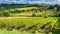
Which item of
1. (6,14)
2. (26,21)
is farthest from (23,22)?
(6,14)

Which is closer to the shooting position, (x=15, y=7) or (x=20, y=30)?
(x=20, y=30)

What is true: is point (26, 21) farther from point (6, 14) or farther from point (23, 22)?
point (6, 14)

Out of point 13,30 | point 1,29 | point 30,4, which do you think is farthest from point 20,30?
point 30,4

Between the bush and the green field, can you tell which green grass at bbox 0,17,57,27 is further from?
the bush

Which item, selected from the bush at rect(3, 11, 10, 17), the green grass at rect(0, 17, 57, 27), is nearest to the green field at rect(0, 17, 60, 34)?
the green grass at rect(0, 17, 57, 27)

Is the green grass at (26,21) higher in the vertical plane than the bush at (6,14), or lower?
lower

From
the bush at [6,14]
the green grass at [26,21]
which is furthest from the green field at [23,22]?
the bush at [6,14]

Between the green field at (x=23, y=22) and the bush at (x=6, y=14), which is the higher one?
the bush at (x=6, y=14)

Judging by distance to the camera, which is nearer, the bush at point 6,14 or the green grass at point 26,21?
the green grass at point 26,21

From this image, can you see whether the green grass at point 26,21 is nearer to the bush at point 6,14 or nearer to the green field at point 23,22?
the green field at point 23,22

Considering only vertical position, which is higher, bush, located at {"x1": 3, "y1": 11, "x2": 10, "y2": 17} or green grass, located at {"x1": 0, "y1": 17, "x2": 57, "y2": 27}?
bush, located at {"x1": 3, "y1": 11, "x2": 10, "y2": 17}

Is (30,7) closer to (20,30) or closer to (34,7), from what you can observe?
(34,7)
